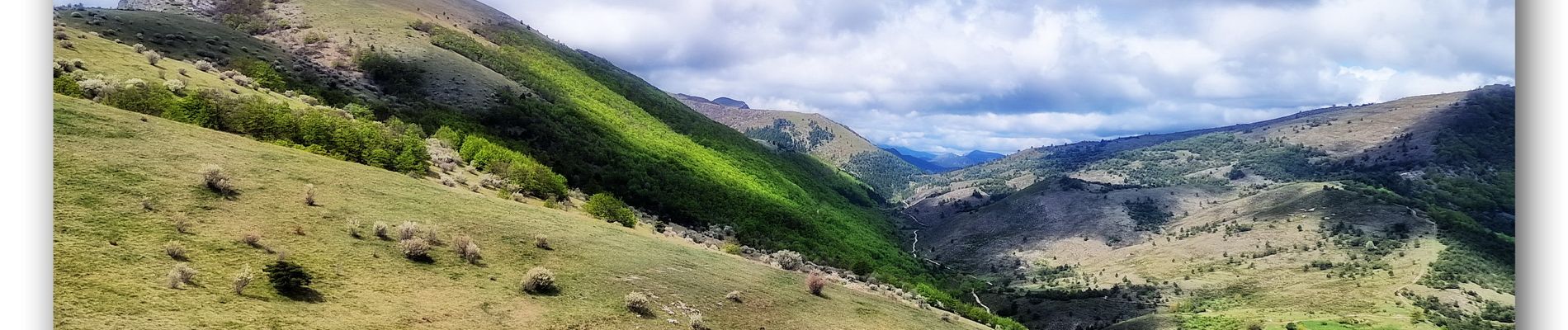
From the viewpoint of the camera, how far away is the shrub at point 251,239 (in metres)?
12.0

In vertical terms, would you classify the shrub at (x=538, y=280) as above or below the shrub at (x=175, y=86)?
below

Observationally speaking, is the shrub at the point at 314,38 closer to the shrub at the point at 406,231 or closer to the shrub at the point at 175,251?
the shrub at the point at 406,231

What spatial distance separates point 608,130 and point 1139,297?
176ft

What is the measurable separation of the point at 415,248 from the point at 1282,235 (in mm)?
87049

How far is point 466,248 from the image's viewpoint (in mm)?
14922

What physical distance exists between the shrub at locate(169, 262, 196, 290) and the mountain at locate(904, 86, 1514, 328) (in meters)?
50.6

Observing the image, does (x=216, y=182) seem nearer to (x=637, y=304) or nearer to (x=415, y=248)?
(x=415, y=248)

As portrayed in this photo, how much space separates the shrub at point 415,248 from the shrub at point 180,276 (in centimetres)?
380

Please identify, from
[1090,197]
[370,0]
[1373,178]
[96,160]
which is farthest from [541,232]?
[1373,178]

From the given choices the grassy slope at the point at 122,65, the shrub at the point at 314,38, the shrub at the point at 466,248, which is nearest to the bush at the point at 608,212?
the shrub at the point at 466,248

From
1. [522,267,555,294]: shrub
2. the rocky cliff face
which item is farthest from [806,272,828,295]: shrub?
the rocky cliff face

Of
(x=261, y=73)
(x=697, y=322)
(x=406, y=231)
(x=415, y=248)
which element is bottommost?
(x=697, y=322)

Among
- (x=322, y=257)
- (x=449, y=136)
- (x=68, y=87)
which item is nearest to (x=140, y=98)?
(x=68, y=87)
